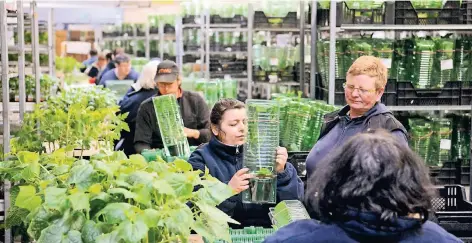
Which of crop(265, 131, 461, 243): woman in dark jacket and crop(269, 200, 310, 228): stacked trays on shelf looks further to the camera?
crop(269, 200, 310, 228): stacked trays on shelf

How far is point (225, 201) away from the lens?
12.0 feet

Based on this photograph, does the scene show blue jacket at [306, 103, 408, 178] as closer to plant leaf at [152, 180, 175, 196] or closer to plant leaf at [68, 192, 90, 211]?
plant leaf at [152, 180, 175, 196]

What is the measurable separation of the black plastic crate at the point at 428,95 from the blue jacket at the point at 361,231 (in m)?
4.24

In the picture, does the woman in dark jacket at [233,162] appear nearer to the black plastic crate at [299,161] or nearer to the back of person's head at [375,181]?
the black plastic crate at [299,161]

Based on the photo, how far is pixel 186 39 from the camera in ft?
37.3

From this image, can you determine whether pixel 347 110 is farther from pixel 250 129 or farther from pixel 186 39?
pixel 186 39

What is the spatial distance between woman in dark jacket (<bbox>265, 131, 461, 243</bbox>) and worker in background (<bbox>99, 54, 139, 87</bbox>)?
904cm

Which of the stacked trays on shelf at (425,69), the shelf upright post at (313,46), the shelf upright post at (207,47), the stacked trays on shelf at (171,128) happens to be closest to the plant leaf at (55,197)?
the stacked trays on shelf at (171,128)

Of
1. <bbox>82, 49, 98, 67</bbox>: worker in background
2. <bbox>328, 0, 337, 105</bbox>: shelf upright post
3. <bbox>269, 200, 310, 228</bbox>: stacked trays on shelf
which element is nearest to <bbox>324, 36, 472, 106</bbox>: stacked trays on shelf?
<bbox>328, 0, 337, 105</bbox>: shelf upright post

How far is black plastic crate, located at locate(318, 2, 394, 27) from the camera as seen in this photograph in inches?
237

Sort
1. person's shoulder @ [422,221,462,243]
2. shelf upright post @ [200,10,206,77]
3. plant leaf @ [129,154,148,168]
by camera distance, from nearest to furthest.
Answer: person's shoulder @ [422,221,462,243]
plant leaf @ [129,154,148,168]
shelf upright post @ [200,10,206,77]

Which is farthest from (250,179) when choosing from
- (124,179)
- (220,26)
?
(220,26)

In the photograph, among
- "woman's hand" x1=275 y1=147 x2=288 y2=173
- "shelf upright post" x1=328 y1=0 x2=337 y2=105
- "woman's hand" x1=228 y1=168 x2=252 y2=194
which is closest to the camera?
"woman's hand" x1=228 y1=168 x2=252 y2=194

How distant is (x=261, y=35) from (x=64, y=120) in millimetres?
4699
